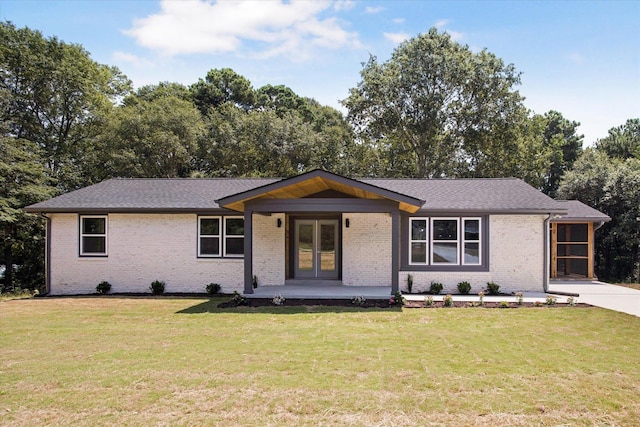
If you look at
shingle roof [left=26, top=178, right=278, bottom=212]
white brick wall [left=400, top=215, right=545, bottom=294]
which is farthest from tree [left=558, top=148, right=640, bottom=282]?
shingle roof [left=26, top=178, right=278, bottom=212]

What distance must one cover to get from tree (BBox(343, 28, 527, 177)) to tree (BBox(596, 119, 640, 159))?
1050 cm

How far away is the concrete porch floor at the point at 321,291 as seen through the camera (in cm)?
1269

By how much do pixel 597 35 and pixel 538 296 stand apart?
25.7 ft

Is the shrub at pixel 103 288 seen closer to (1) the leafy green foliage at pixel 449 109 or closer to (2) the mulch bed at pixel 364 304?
(2) the mulch bed at pixel 364 304

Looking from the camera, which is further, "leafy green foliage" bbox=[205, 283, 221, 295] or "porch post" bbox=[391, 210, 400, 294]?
"leafy green foliage" bbox=[205, 283, 221, 295]

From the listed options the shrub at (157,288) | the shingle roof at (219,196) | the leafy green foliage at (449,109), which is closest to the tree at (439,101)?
the leafy green foliage at (449,109)

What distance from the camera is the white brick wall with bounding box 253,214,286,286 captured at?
589 inches

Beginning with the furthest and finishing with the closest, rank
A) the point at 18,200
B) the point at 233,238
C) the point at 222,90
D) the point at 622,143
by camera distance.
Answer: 1. the point at 222,90
2. the point at 622,143
3. the point at 18,200
4. the point at 233,238

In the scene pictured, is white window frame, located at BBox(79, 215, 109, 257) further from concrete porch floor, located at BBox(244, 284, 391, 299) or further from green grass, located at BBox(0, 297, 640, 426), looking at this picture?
concrete porch floor, located at BBox(244, 284, 391, 299)

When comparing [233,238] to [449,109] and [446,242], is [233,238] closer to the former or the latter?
[446,242]

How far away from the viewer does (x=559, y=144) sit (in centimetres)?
3647

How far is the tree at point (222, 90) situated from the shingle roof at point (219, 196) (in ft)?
72.4


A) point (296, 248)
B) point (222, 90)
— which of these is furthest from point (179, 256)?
point (222, 90)

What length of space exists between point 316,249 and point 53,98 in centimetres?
2203
